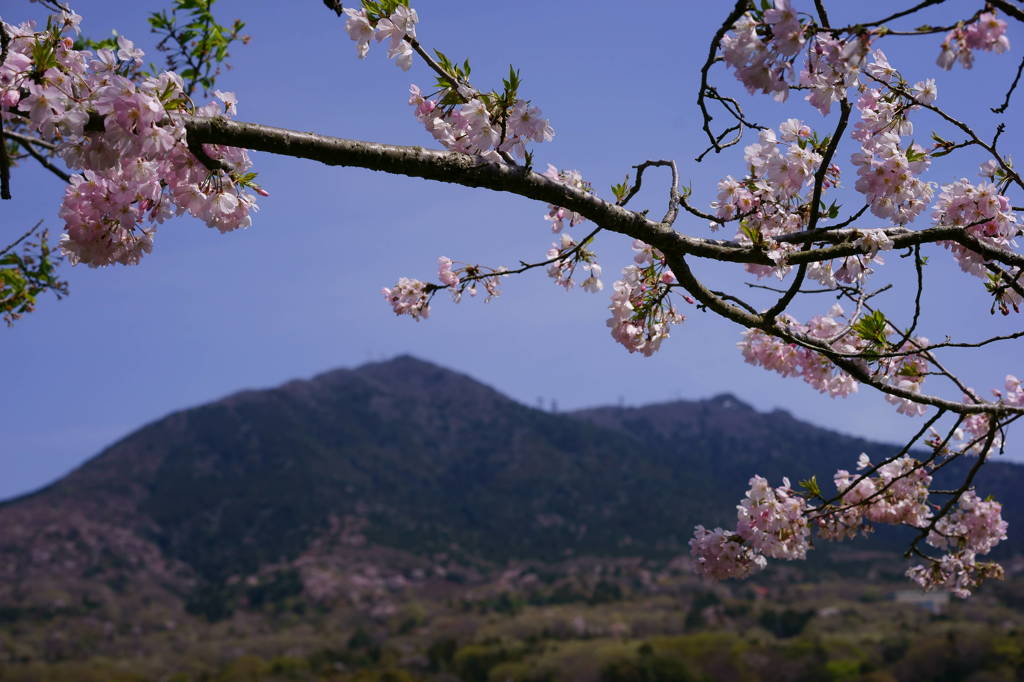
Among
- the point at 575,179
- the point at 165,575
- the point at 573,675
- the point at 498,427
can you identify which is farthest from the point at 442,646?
the point at 498,427

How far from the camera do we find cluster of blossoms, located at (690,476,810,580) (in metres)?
3.40

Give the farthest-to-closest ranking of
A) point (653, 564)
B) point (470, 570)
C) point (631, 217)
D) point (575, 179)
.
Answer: point (470, 570)
point (653, 564)
point (575, 179)
point (631, 217)

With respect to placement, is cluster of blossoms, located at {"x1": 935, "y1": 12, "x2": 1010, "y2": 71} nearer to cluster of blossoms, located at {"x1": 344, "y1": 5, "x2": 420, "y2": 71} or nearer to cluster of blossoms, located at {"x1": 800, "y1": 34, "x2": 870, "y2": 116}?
cluster of blossoms, located at {"x1": 800, "y1": 34, "x2": 870, "y2": 116}

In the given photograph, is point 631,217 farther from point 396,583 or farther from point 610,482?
point 610,482

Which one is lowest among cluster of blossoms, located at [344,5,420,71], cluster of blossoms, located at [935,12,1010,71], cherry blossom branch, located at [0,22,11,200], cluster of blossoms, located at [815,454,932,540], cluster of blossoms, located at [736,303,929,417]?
cluster of blossoms, located at [815,454,932,540]

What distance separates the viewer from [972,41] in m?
2.08

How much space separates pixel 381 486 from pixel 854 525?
250ft

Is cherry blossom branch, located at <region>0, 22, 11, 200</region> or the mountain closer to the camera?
cherry blossom branch, located at <region>0, 22, 11, 200</region>

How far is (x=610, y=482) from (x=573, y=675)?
44.6 meters

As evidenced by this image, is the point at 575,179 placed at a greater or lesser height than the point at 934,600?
greater

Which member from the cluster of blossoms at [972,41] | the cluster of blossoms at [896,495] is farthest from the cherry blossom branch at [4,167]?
the cluster of blossoms at [896,495]

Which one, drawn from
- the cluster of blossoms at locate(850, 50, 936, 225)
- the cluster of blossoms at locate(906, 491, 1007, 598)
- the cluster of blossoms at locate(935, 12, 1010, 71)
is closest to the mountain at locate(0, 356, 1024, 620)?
the cluster of blossoms at locate(906, 491, 1007, 598)

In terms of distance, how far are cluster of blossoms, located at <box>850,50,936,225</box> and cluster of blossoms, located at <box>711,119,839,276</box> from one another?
213 mm

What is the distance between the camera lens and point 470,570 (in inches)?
2424
